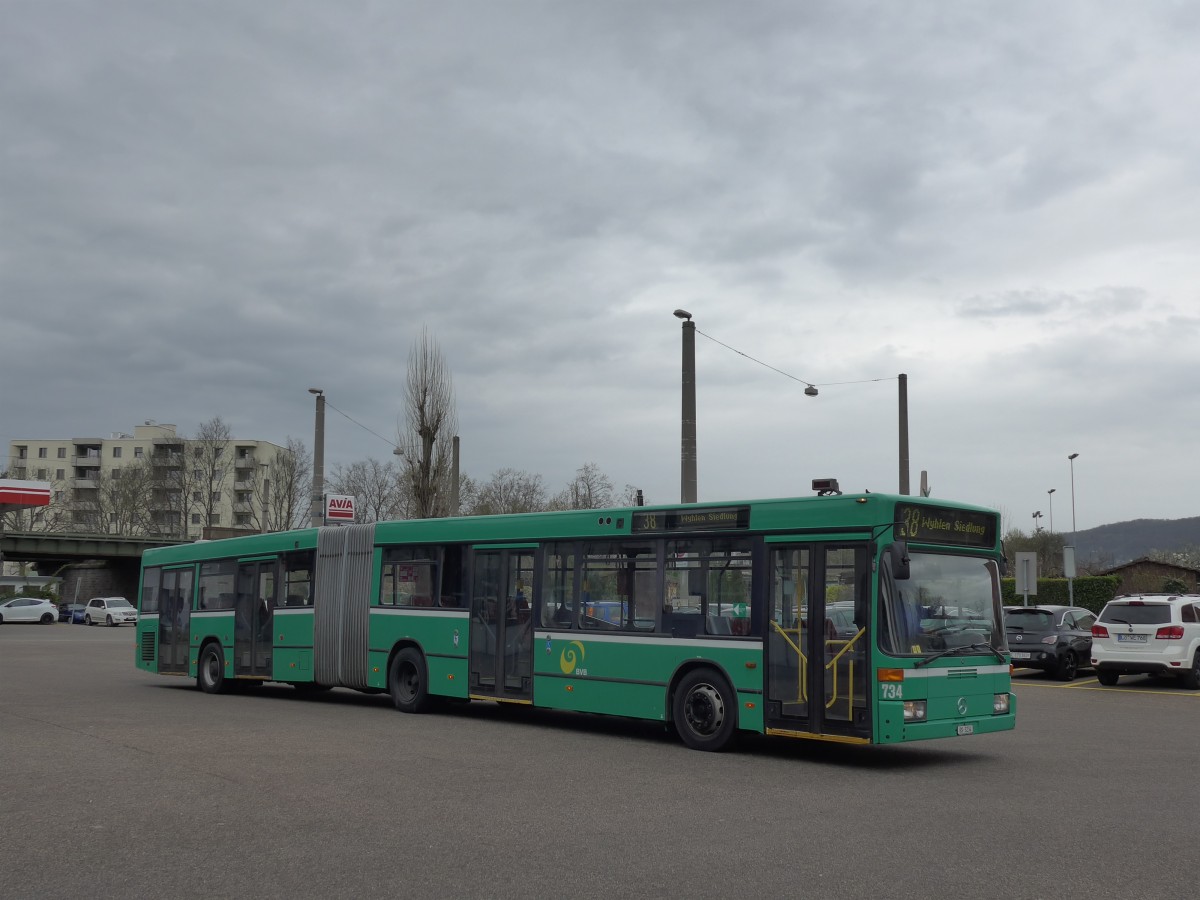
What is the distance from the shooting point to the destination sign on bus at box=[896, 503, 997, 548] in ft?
40.1

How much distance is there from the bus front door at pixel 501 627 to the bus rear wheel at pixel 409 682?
1.07 meters

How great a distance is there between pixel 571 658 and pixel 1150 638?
1240cm

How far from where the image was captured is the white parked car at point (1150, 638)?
71.3ft

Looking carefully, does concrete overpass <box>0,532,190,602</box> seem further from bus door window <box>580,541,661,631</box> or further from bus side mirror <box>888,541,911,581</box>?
bus side mirror <box>888,541,911,581</box>

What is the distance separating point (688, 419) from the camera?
→ 66.0 feet

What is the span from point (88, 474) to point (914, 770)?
148 m

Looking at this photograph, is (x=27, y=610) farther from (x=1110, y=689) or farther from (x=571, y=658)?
(x=571, y=658)

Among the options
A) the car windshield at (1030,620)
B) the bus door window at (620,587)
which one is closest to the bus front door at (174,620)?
the bus door window at (620,587)

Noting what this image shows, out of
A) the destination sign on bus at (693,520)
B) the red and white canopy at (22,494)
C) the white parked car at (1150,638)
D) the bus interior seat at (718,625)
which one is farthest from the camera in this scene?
the red and white canopy at (22,494)

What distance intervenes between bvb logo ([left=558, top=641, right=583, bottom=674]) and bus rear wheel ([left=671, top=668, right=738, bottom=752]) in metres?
1.61

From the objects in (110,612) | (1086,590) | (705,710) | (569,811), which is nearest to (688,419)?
(705,710)

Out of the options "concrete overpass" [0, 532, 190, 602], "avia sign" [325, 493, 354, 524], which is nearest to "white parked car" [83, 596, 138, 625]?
"concrete overpass" [0, 532, 190, 602]

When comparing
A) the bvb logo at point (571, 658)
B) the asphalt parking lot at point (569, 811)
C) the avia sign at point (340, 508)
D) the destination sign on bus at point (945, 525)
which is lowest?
the asphalt parking lot at point (569, 811)

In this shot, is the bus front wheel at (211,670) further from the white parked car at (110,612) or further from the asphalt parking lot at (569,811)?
the white parked car at (110,612)
